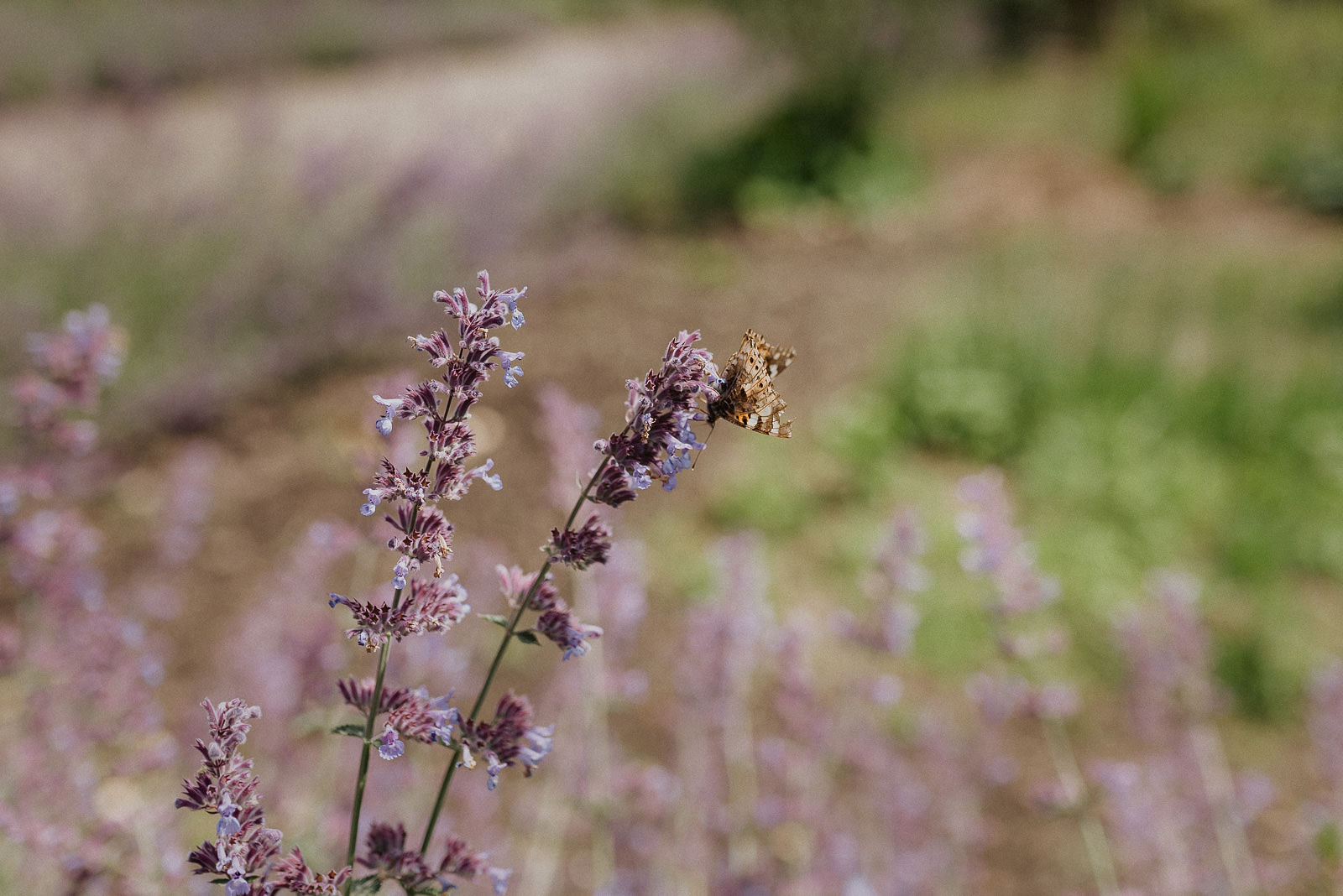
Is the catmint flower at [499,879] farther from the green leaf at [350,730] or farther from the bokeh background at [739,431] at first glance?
the bokeh background at [739,431]

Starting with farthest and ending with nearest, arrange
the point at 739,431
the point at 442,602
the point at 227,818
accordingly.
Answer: the point at 739,431, the point at 442,602, the point at 227,818

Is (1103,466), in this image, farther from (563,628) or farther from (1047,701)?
(563,628)

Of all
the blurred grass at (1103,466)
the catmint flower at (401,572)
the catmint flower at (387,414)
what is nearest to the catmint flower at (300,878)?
the catmint flower at (401,572)

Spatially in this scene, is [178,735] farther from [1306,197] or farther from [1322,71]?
[1322,71]

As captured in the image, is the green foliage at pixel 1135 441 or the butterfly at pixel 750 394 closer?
the butterfly at pixel 750 394

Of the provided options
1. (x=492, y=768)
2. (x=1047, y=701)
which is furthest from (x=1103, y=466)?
(x=492, y=768)

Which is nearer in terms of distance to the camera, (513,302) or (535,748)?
(513,302)
